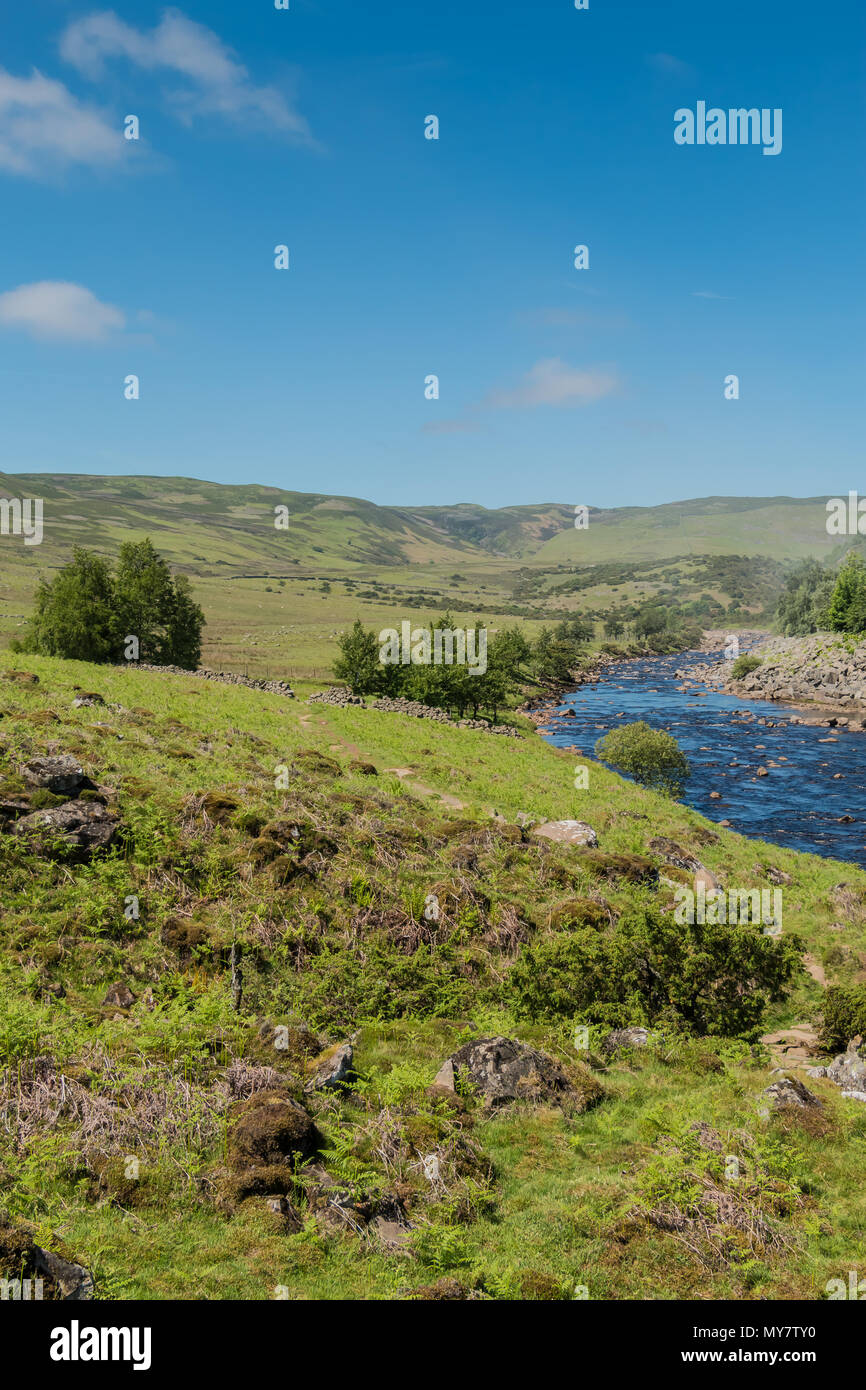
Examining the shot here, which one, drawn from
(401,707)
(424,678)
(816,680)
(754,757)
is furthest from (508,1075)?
(816,680)

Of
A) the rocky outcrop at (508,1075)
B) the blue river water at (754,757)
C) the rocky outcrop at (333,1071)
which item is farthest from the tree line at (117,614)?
the rocky outcrop at (508,1075)

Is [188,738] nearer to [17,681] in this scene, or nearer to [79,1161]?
[17,681]

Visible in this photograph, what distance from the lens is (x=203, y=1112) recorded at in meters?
13.7

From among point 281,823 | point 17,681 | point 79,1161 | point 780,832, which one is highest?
point 17,681

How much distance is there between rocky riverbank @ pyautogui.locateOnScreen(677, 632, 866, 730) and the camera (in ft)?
334

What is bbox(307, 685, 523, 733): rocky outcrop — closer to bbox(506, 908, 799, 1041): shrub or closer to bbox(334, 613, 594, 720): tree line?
bbox(334, 613, 594, 720): tree line

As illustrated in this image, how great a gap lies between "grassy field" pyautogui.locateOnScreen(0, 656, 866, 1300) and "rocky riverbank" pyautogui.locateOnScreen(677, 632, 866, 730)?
252 feet

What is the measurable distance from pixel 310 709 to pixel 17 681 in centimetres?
2044

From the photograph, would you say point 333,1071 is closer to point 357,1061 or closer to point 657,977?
point 357,1061

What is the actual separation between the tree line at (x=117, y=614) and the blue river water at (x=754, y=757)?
41345 mm

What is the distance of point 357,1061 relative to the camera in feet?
55.8

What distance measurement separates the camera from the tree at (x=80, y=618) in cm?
6406
